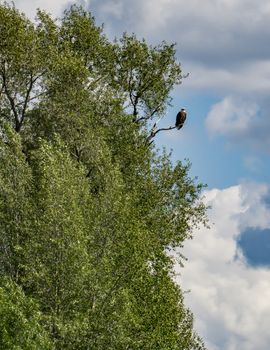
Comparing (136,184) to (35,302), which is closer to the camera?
(35,302)

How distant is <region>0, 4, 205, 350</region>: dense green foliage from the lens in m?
55.6

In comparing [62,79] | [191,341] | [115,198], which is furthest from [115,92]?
[191,341]

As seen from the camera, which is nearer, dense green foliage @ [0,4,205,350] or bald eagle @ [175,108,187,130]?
dense green foliage @ [0,4,205,350]

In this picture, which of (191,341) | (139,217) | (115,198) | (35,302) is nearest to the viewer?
(35,302)

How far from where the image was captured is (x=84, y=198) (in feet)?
200

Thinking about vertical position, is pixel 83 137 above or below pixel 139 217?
above

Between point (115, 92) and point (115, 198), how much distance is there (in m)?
18.7

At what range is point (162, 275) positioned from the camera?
63.9 meters

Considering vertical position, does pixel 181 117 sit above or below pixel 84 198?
above

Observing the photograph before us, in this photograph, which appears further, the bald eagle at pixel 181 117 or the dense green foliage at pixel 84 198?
the bald eagle at pixel 181 117

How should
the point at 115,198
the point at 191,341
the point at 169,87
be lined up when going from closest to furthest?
the point at 115,198 → the point at 169,87 → the point at 191,341

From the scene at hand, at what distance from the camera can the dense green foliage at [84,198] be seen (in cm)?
5556

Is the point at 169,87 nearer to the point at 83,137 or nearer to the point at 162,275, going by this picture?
the point at 83,137

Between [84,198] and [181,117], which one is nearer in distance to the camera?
[84,198]
